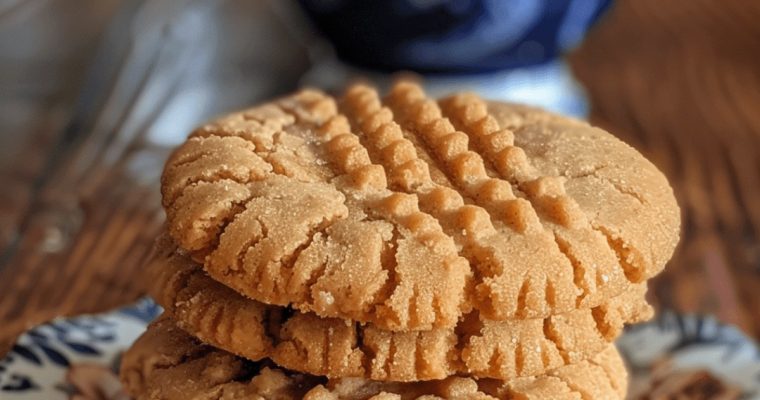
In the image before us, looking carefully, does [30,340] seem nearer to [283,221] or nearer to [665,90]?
[283,221]

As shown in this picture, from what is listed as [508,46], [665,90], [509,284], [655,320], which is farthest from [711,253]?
[509,284]

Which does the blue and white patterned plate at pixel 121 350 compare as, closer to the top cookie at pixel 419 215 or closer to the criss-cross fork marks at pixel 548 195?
the top cookie at pixel 419 215

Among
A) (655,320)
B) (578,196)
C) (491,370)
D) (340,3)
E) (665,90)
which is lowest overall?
(491,370)

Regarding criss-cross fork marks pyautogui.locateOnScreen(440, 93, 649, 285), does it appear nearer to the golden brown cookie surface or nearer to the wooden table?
the golden brown cookie surface

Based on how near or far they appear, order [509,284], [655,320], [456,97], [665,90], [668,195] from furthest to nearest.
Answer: [665,90], [655,320], [456,97], [668,195], [509,284]

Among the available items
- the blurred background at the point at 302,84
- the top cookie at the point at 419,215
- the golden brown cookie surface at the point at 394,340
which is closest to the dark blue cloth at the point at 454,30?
the blurred background at the point at 302,84

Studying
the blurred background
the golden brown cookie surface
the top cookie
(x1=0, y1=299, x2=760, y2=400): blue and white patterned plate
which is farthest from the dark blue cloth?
the golden brown cookie surface
